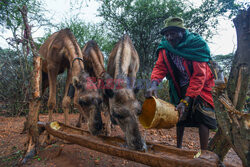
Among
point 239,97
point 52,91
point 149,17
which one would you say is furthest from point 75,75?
point 149,17

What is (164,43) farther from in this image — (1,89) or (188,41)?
(1,89)

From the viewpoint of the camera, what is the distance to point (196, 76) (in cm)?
249

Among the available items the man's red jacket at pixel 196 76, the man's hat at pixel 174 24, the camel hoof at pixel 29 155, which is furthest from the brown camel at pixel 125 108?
the camel hoof at pixel 29 155

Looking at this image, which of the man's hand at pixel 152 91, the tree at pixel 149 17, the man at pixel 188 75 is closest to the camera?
the man at pixel 188 75

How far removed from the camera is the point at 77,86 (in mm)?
3697

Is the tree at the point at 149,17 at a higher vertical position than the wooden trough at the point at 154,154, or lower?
higher

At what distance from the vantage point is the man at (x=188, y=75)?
2.49 m

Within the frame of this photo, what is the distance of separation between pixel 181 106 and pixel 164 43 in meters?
1.34

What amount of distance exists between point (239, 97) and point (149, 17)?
23.1ft

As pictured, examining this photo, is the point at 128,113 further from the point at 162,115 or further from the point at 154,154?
the point at 154,154

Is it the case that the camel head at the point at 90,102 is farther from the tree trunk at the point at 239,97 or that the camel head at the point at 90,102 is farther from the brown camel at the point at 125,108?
the tree trunk at the point at 239,97

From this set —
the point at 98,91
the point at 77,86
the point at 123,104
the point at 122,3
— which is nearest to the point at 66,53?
the point at 77,86

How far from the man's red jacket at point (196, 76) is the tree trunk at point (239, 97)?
1.78ft

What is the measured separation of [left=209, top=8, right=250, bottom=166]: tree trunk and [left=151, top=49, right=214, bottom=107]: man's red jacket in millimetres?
541
